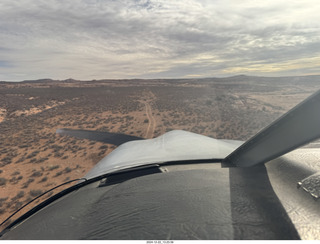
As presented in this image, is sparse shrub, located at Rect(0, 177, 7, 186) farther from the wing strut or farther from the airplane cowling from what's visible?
the wing strut

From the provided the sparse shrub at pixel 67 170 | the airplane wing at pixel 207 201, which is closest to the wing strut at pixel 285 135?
the airplane wing at pixel 207 201

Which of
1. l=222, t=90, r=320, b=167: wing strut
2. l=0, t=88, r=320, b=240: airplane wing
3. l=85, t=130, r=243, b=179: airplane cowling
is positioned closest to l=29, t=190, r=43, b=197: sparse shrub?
l=85, t=130, r=243, b=179: airplane cowling

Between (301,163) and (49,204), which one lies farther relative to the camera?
(49,204)

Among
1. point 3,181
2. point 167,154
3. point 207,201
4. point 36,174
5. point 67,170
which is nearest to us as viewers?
point 207,201

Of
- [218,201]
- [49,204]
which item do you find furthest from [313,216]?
[49,204]

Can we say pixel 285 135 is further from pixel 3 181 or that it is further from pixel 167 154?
pixel 3 181

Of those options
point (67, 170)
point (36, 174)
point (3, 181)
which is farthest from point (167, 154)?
point (3, 181)

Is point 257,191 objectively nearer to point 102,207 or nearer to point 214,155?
point 214,155

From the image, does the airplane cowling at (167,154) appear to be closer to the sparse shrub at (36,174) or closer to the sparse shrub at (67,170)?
the sparse shrub at (67,170)
